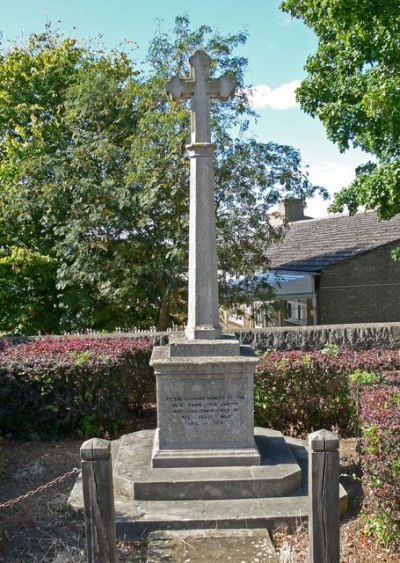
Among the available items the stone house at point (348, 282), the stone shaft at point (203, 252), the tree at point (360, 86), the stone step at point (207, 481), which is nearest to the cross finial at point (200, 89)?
the stone shaft at point (203, 252)

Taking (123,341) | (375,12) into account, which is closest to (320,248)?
(375,12)

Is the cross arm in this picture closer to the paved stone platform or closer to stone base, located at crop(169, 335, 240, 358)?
stone base, located at crop(169, 335, 240, 358)

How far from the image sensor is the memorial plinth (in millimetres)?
5664

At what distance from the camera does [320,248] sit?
21.1 metres

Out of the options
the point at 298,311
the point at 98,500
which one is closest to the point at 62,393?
the point at 98,500

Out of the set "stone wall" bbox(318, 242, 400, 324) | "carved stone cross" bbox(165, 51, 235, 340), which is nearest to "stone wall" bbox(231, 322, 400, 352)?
"carved stone cross" bbox(165, 51, 235, 340)

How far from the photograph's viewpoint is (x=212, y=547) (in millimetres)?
4621

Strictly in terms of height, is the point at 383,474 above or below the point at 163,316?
below

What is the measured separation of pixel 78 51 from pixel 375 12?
11.6m

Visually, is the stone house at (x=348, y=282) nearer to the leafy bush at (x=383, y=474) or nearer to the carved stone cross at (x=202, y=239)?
the carved stone cross at (x=202, y=239)

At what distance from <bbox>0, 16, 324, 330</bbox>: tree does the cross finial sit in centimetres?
610

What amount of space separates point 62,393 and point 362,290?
1253cm

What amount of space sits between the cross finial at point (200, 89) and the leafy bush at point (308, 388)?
3.37 meters

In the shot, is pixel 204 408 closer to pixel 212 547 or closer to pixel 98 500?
pixel 212 547
